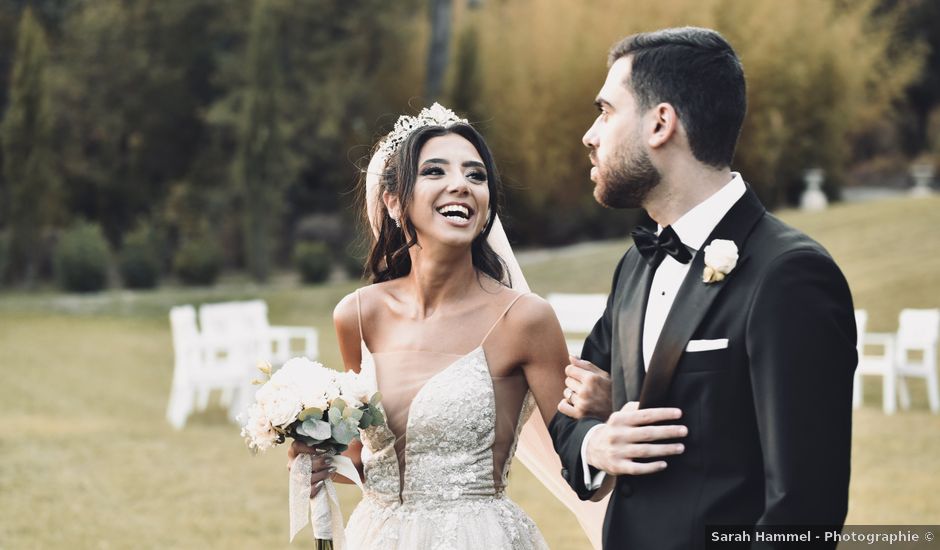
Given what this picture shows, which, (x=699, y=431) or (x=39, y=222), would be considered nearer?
(x=699, y=431)

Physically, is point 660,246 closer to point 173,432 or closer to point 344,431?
point 344,431

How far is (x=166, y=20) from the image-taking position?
29172mm

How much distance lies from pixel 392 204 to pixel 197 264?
70.5ft

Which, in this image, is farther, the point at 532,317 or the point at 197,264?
the point at 197,264

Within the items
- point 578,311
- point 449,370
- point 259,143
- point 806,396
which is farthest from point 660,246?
point 259,143

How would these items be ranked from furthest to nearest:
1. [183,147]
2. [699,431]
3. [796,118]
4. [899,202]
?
[183,147] → [796,118] → [899,202] → [699,431]

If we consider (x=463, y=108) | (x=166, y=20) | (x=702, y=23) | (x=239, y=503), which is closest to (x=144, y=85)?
(x=166, y=20)

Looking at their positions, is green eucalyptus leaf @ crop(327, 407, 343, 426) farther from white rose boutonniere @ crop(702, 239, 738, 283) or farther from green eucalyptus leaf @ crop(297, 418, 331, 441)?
white rose boutonniere @ crop(702, 239, 738, 283)

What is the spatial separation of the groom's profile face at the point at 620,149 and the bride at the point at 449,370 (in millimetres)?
809

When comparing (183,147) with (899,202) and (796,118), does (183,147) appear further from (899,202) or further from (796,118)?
(899,202)

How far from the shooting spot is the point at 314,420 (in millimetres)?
2896

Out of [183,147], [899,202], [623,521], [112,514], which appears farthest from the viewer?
[183,147]

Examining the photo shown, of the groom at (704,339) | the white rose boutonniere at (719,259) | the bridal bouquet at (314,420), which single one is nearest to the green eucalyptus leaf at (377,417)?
the bridal bouquet at (314,420)

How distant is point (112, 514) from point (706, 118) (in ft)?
21.2
